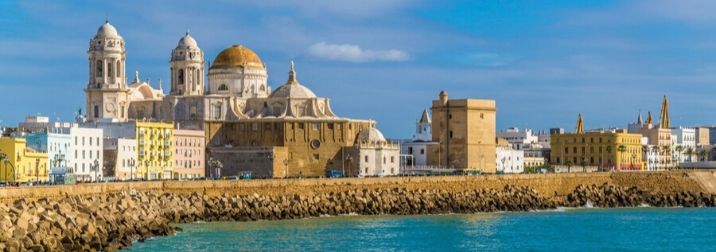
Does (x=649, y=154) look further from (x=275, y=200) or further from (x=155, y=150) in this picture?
(x=275, y=200)

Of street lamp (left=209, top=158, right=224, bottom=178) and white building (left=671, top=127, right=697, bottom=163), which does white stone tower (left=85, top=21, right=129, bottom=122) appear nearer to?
street lamp (left=209, top=158, right=224, bottom=178)

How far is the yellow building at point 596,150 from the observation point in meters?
113

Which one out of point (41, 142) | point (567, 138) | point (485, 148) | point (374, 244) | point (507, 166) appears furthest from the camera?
point (567, 138)

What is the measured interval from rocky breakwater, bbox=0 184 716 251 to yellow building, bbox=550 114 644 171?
29106mm

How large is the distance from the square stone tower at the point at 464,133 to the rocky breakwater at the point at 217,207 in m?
15.3

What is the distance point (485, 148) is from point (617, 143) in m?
22.3

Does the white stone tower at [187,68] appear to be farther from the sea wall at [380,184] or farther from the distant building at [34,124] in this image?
the sea wall at [380,184]

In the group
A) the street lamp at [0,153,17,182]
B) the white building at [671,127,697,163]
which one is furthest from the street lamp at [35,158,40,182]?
the white building at [671,127,697,163]

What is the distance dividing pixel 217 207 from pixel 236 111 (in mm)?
36276

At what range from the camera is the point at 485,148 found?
313 feet

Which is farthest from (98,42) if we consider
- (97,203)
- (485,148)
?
(97,203)

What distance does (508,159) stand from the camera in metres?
110

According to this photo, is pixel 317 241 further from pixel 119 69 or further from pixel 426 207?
pixel 119 69

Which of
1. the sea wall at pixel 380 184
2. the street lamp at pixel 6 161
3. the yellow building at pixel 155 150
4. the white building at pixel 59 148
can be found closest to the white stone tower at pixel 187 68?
the yellow building at pixel 155 150
